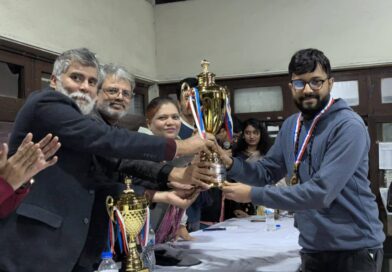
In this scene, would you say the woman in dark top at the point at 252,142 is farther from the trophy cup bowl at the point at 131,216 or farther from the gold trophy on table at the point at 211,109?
the trophy cup bowl at the point at 131,216

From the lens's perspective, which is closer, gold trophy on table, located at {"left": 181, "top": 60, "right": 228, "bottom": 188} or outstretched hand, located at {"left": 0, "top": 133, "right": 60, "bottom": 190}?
outstretched hand, located at {"left": 0, "top": 133, "right": 60, "bottom": 190}

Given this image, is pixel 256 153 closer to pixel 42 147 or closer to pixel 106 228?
pixel 106 228

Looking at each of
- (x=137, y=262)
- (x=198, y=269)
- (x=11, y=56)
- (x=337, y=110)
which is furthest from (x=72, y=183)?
(x=11, y=56)

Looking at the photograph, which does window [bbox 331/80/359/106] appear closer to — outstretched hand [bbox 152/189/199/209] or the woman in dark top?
the woman in dark top

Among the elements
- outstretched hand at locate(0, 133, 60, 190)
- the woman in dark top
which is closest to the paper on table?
the woman in dark top

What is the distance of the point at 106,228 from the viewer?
5.29 ft

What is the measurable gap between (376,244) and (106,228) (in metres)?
1.03

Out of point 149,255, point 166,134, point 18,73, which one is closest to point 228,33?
point 18,73

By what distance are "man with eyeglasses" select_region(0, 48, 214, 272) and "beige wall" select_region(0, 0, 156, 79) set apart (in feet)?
6.33

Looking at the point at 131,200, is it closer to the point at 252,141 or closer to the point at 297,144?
the point at 297,144

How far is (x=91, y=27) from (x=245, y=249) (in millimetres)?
2763

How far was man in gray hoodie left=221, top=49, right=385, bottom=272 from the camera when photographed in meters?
1.62

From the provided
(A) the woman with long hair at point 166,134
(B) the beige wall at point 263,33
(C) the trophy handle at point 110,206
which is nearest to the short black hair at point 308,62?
(A) the woman with long hair at point 166,134

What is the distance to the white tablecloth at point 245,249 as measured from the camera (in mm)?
1856
